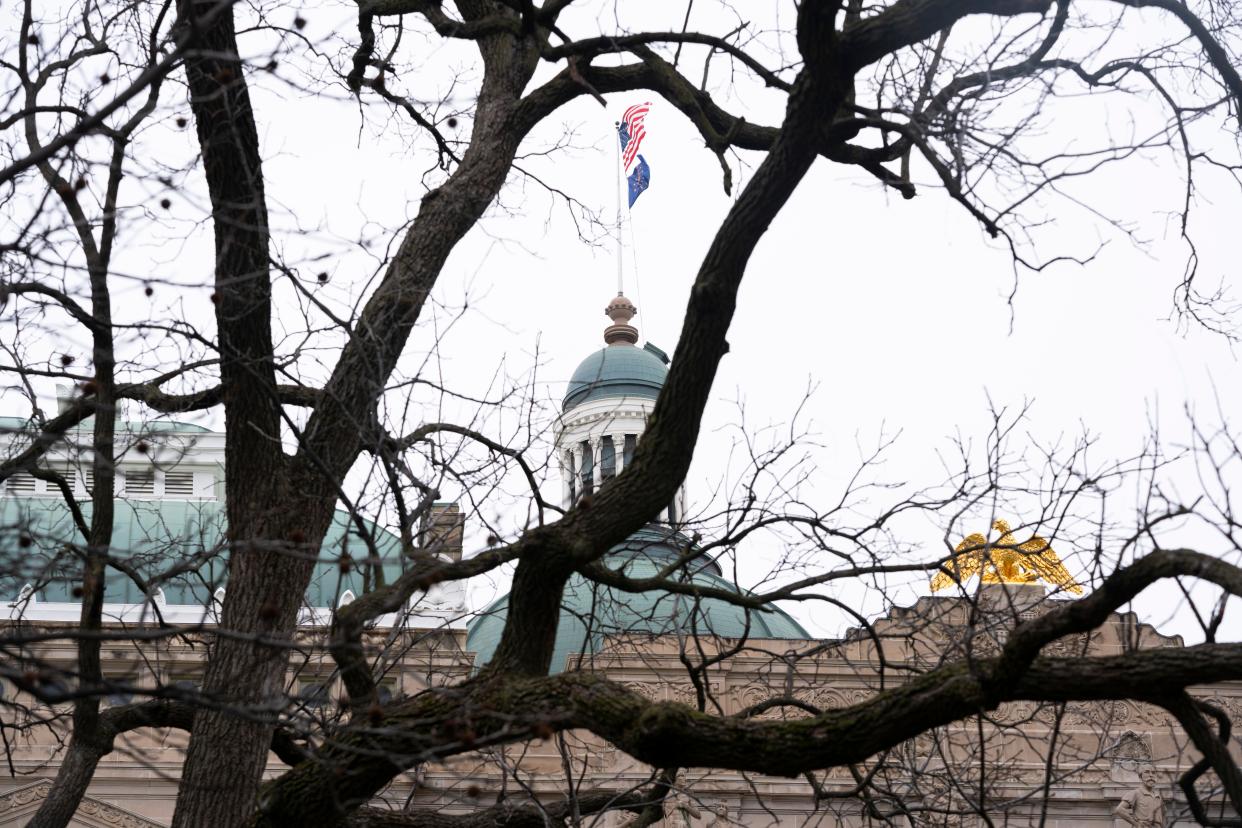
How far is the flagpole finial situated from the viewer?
5344 cm

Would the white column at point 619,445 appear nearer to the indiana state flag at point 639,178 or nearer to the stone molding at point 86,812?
the indiana state flag at point 639,178

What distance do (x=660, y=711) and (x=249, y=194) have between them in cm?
369

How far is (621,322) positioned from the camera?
53906 millimetres

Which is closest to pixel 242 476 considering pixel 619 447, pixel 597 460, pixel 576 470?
pixel 576 470

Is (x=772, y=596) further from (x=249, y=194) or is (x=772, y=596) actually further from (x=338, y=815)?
(x=249, y=194)

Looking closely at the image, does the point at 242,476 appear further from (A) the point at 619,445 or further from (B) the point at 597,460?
(A) the point at 619,445

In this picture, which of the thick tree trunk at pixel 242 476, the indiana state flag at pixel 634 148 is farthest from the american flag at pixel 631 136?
the thick tree trunk at pixel 242 476

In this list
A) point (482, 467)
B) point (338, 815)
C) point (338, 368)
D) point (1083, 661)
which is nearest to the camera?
point (1083, 661)

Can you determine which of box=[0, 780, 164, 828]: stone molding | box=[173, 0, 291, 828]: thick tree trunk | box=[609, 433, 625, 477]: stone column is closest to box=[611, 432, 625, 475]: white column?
box=[609, 433, 625, 477]: stone column

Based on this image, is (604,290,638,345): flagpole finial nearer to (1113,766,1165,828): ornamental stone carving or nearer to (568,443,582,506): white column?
(568,443,582,506): white column

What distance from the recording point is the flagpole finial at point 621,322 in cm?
5344

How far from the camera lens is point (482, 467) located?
10453 millimetres

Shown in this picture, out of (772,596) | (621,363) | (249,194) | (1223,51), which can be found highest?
(621,363)

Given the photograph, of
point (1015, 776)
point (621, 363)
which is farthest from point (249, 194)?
point (621, 363)
